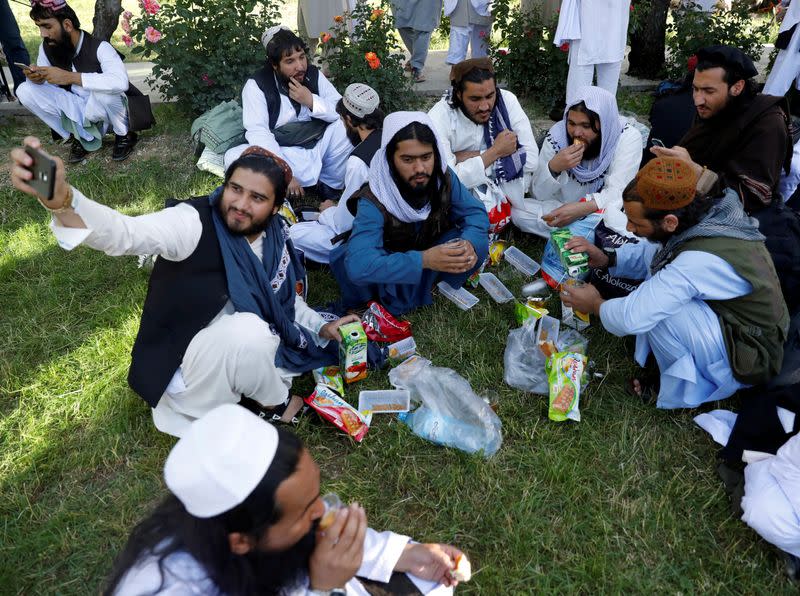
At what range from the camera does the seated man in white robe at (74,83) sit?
5141 mm

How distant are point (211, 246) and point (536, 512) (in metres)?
1.81

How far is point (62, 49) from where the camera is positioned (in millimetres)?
5215

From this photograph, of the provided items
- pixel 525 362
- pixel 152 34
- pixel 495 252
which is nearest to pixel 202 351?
pixel 525 362

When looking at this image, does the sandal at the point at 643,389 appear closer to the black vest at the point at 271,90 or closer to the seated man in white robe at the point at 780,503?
the seated man in white robe at the point at 780,503

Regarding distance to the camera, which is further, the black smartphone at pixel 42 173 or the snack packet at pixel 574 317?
the snack packet at pixel 574 317

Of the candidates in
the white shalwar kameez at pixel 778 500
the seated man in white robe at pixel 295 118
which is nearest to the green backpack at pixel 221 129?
the seated man in white robe at pixel 295 118

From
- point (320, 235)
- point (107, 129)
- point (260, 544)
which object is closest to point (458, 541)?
→ point (260, 544)

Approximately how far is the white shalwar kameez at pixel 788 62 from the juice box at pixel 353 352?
15.2 feet

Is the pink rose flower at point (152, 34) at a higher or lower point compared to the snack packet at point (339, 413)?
higher

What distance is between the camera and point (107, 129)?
18.7 ft

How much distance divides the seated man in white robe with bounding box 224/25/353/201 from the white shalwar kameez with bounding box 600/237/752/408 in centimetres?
281

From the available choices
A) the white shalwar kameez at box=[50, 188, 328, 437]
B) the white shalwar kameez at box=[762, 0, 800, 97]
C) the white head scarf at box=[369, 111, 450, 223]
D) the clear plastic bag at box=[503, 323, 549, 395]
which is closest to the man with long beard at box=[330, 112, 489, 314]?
the white head scarf at box=[369, 111, 450, 223]

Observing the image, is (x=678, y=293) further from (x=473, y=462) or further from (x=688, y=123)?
(x=688, y=123)

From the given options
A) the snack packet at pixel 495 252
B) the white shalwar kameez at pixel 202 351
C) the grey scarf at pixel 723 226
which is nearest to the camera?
the white shalwar kameez at pixel 202 351
